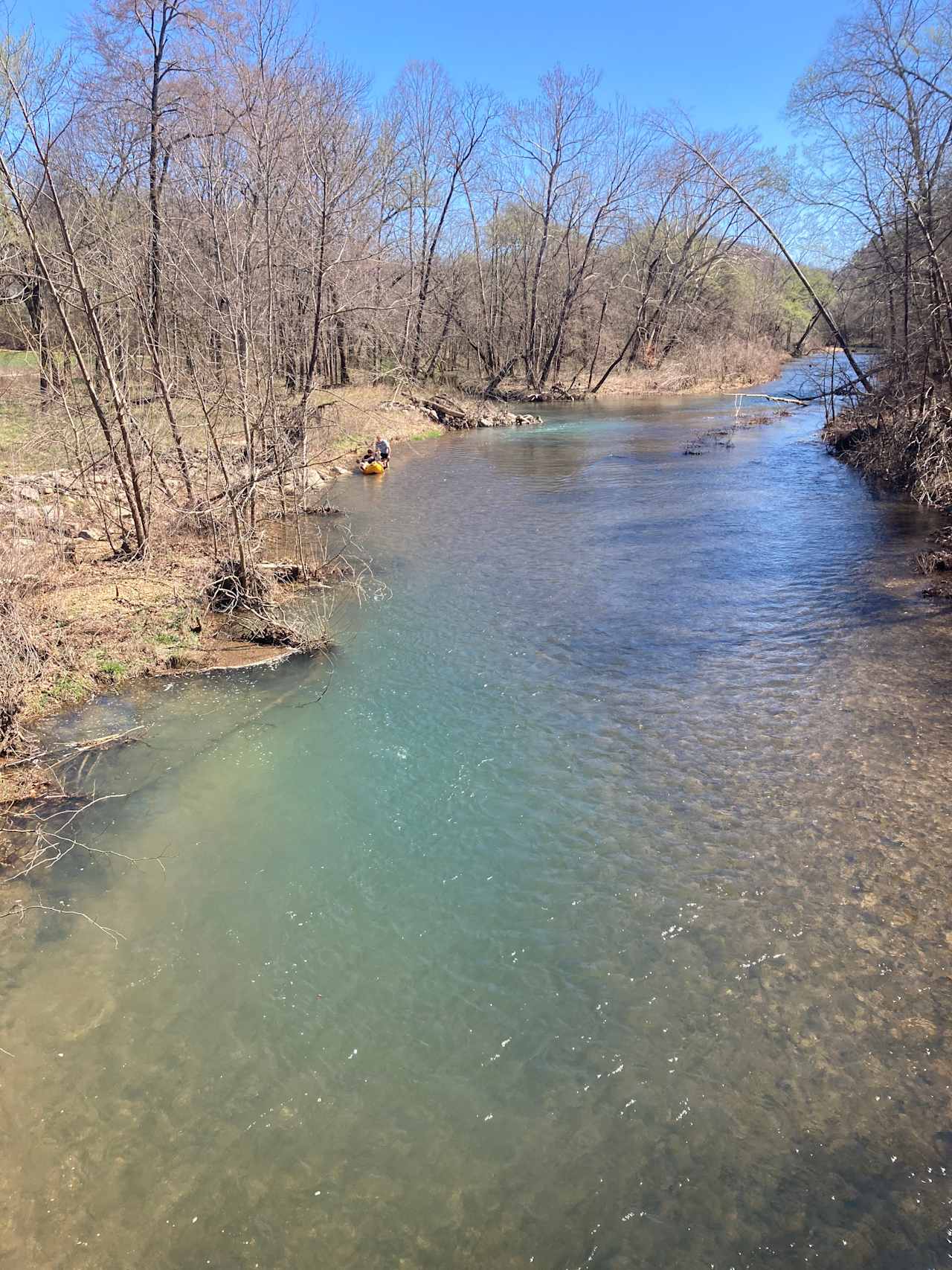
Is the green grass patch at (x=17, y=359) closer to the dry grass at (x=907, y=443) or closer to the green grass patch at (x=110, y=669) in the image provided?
the green grass patch at (x=110, y=669)

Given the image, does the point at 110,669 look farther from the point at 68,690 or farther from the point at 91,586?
the point at 91,586

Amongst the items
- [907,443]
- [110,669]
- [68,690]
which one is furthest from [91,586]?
[907,443]

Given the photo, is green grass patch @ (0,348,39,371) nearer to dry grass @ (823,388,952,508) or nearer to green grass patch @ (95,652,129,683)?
green grass patch @ (95,652,129,683)

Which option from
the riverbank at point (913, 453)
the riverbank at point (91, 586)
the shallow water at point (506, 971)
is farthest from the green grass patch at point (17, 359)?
the riverbank at point (913, 453)

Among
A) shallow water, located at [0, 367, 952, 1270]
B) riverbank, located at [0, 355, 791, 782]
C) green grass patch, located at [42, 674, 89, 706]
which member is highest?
riverbank, located at [0, 355, 791, 782]

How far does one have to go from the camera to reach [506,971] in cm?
485

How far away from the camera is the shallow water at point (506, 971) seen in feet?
11.7

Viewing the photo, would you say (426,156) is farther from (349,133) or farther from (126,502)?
(126,502)

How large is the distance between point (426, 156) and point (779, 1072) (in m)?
42.9

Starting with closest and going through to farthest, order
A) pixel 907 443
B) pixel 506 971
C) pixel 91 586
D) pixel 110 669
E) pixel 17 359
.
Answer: pixel 506 971 < pixel 110 669 < pixel 91 586 < pixel 17 359 < pixel 907 443

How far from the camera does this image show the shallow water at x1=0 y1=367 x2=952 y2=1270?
3.55 meters

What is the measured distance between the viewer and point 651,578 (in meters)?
12.3

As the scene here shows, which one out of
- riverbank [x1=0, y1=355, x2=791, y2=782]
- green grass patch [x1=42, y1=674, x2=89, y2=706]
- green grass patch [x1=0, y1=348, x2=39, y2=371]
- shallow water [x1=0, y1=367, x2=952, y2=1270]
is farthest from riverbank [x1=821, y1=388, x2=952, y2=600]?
green grass patch [x1=0, y1=348, x2=39, y2=371]

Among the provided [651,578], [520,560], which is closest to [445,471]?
[520,560]
